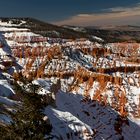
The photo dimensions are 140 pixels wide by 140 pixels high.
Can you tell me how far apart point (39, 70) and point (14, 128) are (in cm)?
15281

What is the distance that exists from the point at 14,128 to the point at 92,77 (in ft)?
474

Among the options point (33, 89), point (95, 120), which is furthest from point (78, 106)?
point (33, 89)

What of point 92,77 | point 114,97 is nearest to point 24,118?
point 114,97

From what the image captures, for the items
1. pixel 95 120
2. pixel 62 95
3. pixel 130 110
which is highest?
pixel 62 95

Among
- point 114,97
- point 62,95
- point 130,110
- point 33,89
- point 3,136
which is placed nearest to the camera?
point 3,136

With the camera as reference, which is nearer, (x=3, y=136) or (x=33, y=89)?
(x=3, y=136)

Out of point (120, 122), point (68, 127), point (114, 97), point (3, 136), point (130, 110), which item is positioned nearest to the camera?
point (3, 136)

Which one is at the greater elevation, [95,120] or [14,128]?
[14,128]

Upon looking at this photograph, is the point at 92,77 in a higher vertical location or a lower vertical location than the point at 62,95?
lower

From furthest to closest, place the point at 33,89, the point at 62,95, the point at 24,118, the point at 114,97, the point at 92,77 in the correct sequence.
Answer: the point at 92,77 < the point at 114,97 < the point at 62,95 < the point at 33,89 < the point at 24,118

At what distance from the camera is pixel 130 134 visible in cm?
11638

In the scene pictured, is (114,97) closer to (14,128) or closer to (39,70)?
(39,70)

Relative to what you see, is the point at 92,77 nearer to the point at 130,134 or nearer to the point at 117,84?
the point at 117,84

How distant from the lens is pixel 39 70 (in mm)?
192125
